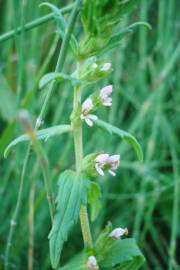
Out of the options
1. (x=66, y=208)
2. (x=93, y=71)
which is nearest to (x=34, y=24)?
(x=93, y=71)

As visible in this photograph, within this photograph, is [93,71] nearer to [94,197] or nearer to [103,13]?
[103,13]

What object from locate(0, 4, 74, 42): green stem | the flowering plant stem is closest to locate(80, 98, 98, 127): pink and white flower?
the flowering plant stem

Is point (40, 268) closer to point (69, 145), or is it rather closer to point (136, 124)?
point (69, 145)

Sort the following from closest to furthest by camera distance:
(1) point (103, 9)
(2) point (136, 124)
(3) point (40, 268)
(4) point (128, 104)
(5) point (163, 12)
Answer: (1) point (103, 9) → (3) point (40, 268) → (2) point (136, 124) → (5) point (163, 12) → (4) point (128, 104)

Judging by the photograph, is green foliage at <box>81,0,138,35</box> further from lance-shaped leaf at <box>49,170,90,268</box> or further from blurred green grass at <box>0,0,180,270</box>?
blurred green grass at <box>0,0,180,270</box>

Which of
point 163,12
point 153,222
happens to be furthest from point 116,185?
point 163,12
